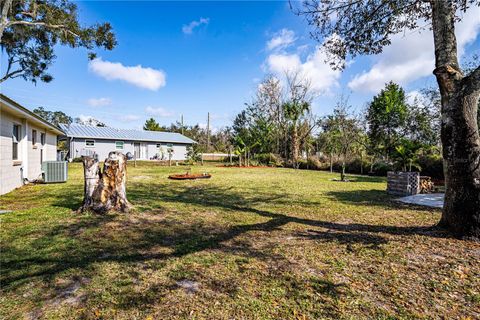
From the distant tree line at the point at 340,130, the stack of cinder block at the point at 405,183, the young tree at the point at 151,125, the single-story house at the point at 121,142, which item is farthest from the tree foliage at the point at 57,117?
the stack of cinder block at the point at 405,183

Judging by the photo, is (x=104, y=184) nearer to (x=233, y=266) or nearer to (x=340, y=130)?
(x=233, y=266)

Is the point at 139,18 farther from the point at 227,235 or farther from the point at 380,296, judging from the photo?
the point at 380,296

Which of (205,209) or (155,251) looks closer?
(155,251)

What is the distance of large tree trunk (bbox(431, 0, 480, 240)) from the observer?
381cm

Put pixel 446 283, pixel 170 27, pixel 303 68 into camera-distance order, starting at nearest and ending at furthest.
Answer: pixel 446 283 → pixel 170 27 → pixel 303 68

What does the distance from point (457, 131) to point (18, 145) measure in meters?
12.9

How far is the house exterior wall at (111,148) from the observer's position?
83.6 feet

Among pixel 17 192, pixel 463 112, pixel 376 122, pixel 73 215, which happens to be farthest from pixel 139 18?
pixel 376 122

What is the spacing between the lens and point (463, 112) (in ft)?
12.6

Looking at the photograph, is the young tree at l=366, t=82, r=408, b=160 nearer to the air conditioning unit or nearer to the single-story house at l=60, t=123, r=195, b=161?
the single-story house at l=60, t=123, r=195, b=161

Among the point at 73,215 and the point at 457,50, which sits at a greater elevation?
the point at 457,50

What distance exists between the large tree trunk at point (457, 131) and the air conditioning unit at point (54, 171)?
43.1 ft

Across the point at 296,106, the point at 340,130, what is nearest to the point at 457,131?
the point at 340,130

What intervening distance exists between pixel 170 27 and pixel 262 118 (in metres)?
18.7
